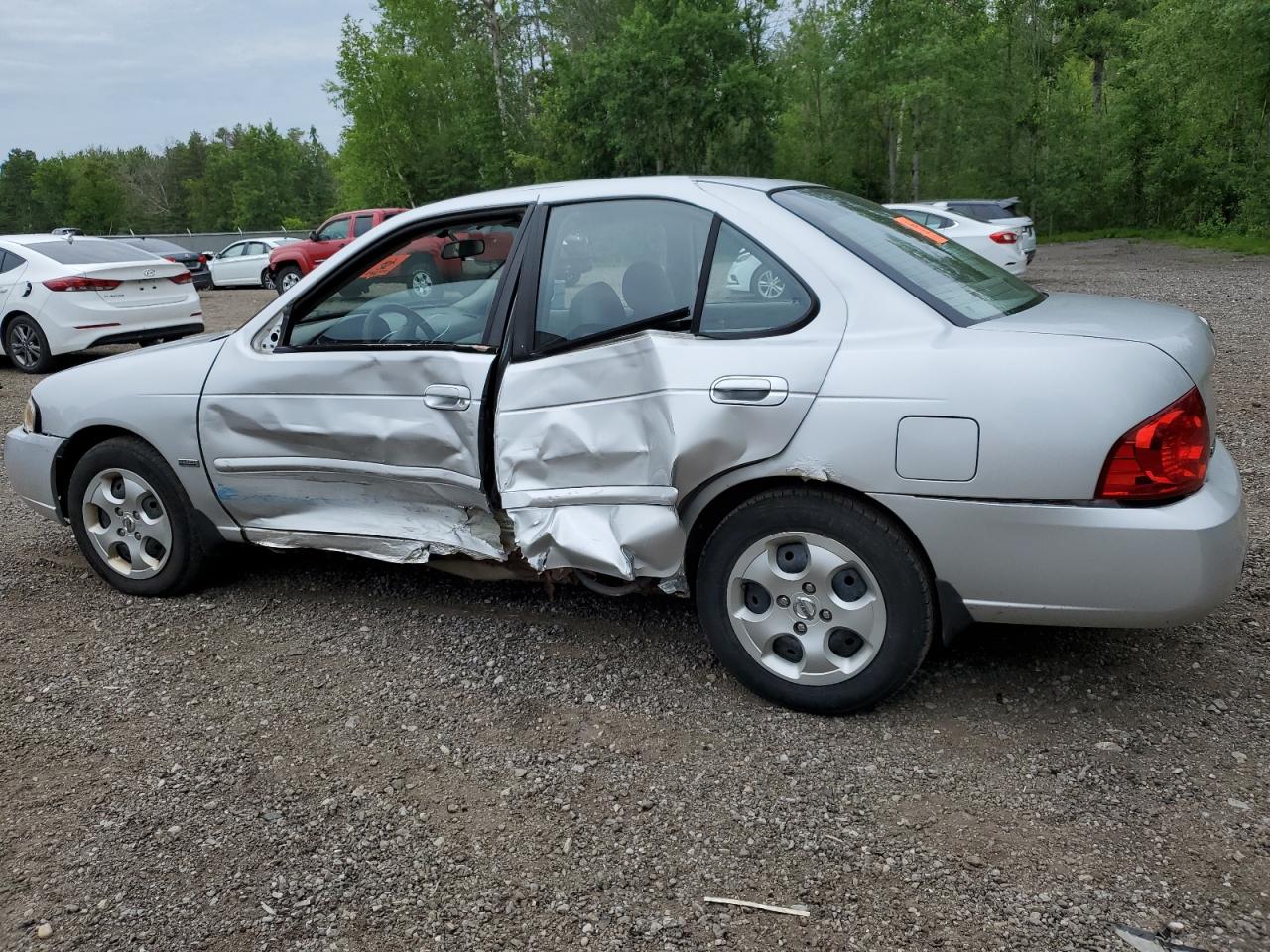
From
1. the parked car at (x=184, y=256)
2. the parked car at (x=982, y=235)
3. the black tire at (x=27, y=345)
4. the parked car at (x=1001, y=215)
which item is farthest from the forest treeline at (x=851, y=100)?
the black tire at (x=27, y=345)

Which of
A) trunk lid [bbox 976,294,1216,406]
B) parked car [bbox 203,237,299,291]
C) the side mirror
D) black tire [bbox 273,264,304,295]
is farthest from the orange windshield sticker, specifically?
parked car [bbox 203,237,299,291]

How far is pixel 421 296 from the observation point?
12.3 feet

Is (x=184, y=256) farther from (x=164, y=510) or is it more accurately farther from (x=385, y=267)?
(x=385, y=267)

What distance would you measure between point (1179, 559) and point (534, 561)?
1991mm

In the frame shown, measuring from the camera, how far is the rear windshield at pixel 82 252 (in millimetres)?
11094

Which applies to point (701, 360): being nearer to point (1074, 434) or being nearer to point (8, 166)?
point (1074, 434)

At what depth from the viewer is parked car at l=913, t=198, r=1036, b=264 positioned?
55.0 ft

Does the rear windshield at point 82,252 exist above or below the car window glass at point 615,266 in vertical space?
above

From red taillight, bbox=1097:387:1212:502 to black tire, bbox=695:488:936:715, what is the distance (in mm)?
582

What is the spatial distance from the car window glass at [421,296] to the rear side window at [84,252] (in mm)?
8677

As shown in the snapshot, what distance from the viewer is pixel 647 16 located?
1303 inches

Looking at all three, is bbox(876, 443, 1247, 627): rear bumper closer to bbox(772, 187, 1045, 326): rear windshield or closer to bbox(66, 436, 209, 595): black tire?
bbox(772, 187, 1045, 326): rear windshield

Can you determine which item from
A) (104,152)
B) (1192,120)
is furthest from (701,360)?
(104,152)

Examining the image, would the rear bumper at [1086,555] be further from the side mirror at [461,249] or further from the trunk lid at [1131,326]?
the side mirror at [461,249]
